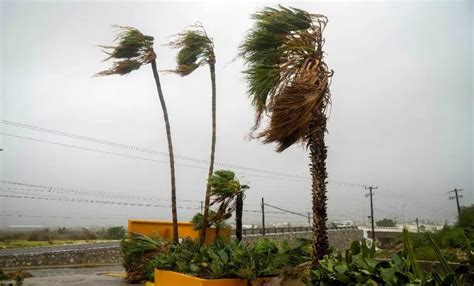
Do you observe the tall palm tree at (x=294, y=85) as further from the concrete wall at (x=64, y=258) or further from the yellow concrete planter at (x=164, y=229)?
the concrete wall at (x=64, y=258)

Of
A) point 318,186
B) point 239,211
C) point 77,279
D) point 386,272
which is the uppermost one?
point 318,186

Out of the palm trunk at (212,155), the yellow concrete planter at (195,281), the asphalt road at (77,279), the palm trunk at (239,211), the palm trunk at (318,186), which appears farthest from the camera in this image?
the asphalt road at (77,279)

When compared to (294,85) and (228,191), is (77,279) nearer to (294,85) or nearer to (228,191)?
(228,191)

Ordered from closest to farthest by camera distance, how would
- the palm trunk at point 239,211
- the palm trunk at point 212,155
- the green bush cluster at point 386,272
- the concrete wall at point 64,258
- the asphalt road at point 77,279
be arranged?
the green bush cluster at point 386,272
the palm trunk at point 239,211
the palm trunk at point 212,155
the asphalt road at point 77,279
the concrete wall at point 64,258

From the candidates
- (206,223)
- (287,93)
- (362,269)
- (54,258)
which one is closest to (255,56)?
(287,93)

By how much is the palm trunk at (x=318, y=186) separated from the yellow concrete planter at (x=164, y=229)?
6.40 metres

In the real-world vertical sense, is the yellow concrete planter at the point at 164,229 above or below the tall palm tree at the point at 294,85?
below

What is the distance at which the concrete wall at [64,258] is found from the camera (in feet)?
70.0

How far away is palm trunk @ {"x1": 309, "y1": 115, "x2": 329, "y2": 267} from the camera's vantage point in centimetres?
670

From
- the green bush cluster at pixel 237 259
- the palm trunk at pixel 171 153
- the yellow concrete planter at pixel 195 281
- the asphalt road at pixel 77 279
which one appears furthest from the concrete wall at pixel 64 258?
the yellow concrete planter at pixel 195 281

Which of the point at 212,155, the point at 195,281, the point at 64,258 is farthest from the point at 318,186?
the point at 64,258

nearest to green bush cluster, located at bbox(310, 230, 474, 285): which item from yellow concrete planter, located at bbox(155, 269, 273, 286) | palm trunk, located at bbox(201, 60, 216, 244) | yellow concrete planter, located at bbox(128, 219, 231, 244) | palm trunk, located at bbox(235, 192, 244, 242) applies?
yellow concrete planter, located at bbox(155, 269, 273, 286)

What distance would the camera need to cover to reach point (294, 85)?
6887 millimetres

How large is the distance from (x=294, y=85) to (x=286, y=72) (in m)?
0.58
